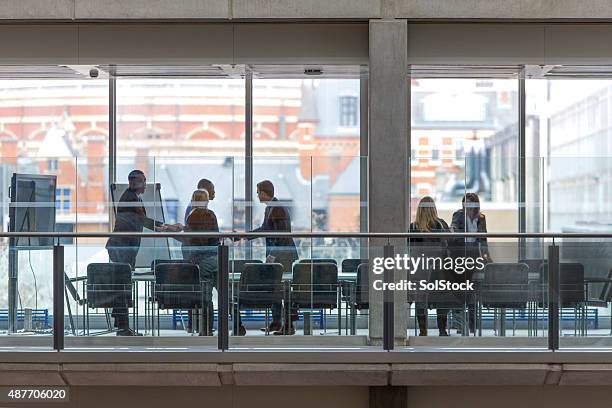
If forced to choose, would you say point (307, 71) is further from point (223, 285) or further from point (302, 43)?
point (223, 285)

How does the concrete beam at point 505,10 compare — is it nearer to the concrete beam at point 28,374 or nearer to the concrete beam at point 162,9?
the concrete beam at point 162,9

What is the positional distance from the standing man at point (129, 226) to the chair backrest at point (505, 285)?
310 centimetres

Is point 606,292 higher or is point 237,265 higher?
point 237,265

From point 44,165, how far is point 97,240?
→ 3.85 meters

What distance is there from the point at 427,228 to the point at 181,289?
274 cm

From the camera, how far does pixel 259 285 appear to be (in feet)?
30.3

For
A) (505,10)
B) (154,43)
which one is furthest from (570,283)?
(154,43)

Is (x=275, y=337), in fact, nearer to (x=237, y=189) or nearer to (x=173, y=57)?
(x=237, y=189)

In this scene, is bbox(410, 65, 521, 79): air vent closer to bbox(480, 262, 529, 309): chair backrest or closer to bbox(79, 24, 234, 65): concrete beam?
bbox(79, 24, 234, 65): concrete beam

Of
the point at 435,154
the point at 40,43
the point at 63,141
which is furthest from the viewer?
the point at 435,154

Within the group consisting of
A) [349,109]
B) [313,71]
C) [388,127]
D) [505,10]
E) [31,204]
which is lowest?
[31,204]

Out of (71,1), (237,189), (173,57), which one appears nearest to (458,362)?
(237,189)

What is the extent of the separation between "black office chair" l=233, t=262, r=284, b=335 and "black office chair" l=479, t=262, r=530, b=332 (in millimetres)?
1937

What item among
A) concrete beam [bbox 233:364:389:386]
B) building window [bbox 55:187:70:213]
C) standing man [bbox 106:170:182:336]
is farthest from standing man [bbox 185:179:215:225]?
concrete beam [bbox 233:364:389:386]
